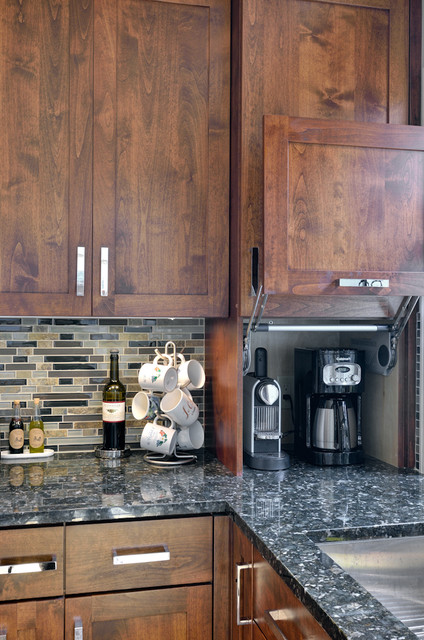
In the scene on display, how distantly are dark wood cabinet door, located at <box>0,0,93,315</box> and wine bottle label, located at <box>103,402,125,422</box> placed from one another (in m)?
0.40

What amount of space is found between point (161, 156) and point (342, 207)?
23.8 inches

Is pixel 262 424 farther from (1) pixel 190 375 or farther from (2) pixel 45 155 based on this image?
(2) pixel 45 155

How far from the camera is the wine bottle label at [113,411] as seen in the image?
2.18 meters

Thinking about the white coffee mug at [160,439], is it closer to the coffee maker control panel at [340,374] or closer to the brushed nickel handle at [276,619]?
the coffee maker control panel at [340,374]

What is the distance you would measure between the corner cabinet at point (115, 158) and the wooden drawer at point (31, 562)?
65 cm

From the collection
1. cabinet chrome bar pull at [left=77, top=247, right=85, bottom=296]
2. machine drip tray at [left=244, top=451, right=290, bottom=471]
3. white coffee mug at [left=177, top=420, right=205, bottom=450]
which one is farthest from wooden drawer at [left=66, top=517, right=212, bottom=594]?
cabinet chrome bar pull at [left=77, top=247, right=85, bottom=296]

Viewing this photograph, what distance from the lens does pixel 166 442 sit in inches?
82.7

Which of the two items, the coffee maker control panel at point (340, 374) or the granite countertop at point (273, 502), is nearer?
the granite countertop at point (273, 502)

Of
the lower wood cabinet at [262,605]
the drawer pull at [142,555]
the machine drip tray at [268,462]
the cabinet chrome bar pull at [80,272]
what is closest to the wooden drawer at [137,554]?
the drawer pull at [142,555]

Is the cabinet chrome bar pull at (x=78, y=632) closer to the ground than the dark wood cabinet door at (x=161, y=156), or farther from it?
closer to the ground

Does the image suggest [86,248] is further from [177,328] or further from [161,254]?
[177,328]

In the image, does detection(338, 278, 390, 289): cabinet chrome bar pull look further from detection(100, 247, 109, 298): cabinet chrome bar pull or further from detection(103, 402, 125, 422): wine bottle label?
detection(103, 402, 125, 422): wine bottle label

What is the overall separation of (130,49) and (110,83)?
0.13m

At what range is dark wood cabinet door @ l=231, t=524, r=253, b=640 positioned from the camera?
1602 mm
